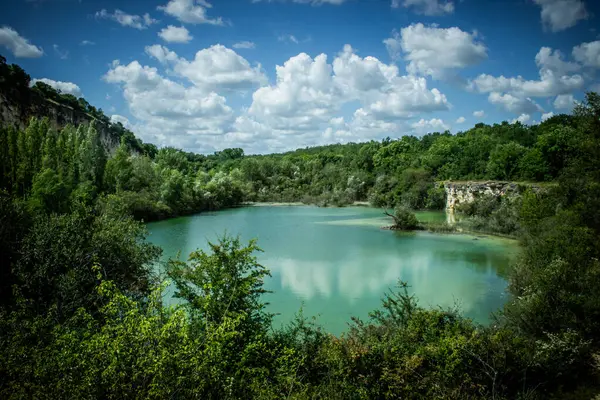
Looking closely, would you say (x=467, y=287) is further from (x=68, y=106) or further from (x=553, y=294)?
(x=68, y=106)

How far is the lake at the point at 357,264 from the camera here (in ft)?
56.2

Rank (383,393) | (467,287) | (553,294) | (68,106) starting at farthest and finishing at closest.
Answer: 1. (68,106)
2. (467,287)
3. (553,294)
4. (383,393)

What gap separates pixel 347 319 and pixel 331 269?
7.80m

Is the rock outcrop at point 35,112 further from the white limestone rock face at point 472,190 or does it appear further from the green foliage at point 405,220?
the white limestone rock face at point 472,190

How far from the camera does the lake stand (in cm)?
1712

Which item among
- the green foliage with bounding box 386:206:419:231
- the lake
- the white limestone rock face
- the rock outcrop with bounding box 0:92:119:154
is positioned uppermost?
the rock outcrop with bounding box 0:92:119:154

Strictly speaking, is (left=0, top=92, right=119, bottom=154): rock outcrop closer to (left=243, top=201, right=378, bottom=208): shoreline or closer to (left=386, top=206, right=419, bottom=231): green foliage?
(left=243, top=201, right=378, bottom=208): shoreline

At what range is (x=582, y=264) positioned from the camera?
46.6ft

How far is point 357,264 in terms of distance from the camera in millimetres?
24297

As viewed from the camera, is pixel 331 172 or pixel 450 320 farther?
pixel 331 172

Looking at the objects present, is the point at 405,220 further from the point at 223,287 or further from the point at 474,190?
the point at 223,287

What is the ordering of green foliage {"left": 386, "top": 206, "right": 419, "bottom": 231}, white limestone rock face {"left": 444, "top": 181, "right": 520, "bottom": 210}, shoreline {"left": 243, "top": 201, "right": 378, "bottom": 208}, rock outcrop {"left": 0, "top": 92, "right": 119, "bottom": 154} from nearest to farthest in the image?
green foliage {"left": 386, "top": 206, "right": 419, "bottom": 231}, white limestone rock face {"left": 444, "top": 181, "right": 520, "bottom": 210}, rock outcrop {"left": 0, "top": 92, "right": 119, "bottom": 154}, shoreline {"left": 243, "top": 201, "right": 378, "bottom": 208}

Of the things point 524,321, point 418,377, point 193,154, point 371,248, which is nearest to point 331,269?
point 371,248

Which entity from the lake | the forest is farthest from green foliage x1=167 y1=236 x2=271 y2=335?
the lake
